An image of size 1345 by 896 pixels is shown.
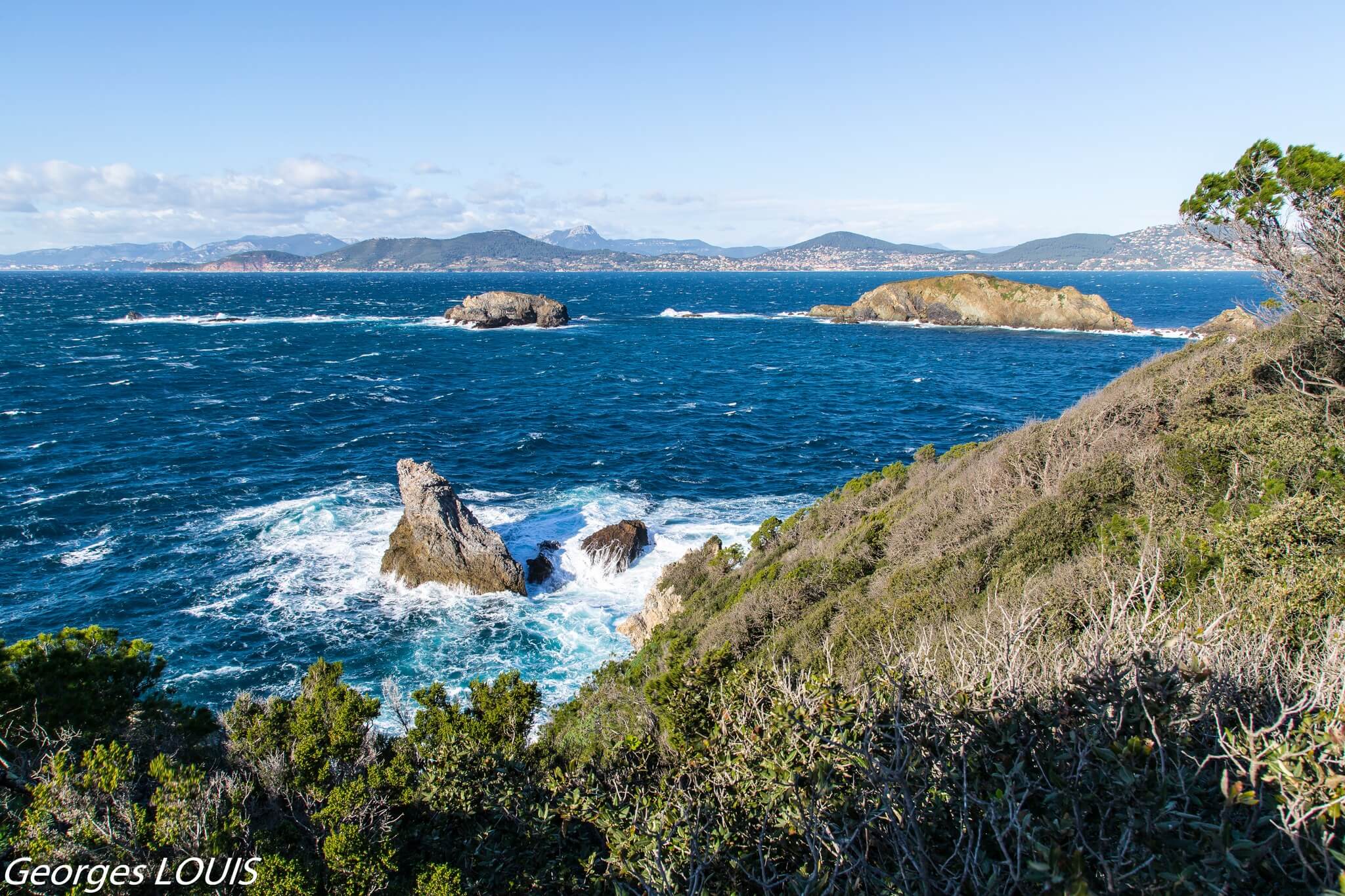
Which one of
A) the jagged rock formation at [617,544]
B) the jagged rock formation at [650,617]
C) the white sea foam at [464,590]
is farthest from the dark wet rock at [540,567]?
the jagged rock formation at [650,617]

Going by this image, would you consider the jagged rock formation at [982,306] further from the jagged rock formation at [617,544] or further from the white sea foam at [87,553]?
the white sea foam at [87,553]

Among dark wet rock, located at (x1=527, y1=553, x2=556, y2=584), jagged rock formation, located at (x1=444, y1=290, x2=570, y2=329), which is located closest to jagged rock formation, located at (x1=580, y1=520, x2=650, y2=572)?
dark wet rock, located at (x1=527, y1=553, x2=556, y2=584)

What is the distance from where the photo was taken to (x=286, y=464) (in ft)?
119

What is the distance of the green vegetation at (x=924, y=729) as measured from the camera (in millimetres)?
4535

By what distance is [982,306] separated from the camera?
10350 cm

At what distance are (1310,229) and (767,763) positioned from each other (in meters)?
14.7

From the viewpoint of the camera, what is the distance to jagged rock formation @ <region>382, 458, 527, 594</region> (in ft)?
80.6

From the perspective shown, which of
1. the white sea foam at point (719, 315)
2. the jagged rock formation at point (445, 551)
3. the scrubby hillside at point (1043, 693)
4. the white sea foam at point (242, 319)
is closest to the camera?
the scrubby hillside at point (1043, 693)

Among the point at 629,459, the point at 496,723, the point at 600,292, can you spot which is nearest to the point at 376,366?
the point at 629,459

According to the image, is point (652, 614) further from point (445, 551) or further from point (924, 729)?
point (924, 729)

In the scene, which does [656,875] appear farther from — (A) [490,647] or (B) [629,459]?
(B) [629,459]

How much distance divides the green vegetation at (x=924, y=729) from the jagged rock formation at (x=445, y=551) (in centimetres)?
925

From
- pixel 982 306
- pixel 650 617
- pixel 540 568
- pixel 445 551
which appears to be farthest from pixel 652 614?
pixel 982 306

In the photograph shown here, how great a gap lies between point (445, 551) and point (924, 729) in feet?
70.7
